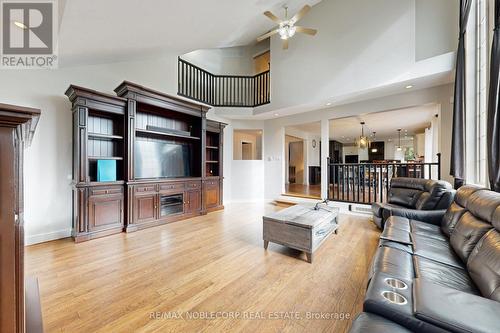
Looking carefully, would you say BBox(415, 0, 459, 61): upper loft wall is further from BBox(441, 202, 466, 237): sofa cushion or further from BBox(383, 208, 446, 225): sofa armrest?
BBox(441, 202, 466, 237): sofa cushion

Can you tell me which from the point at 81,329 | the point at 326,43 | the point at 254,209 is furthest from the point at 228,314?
the point at 326,43

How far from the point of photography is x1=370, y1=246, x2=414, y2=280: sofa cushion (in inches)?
56.2

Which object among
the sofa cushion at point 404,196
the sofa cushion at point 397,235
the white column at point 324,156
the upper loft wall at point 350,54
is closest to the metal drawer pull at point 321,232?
the sofa cushion at point 397,235

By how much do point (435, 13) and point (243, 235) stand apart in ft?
16.6

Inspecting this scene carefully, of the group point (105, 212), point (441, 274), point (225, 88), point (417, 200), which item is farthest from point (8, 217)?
point (225, 88)

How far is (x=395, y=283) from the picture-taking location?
4.04 ft

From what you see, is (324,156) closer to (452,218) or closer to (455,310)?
(452,218)

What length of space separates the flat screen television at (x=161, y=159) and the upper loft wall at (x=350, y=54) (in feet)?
9.25

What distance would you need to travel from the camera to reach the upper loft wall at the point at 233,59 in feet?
23.7

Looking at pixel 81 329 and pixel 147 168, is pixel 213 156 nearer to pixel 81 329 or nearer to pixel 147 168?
pixel 147 168

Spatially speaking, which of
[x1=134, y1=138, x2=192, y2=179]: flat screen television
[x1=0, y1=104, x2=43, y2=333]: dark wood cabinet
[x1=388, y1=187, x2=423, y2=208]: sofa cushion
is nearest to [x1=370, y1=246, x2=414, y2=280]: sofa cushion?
[x1=0, y1=104, x2=43, y2=333]: dark wood cabinet

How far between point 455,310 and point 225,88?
22.5 ft

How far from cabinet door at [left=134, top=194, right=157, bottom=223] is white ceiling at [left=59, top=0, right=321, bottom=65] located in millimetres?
2377

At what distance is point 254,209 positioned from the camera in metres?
5.62
